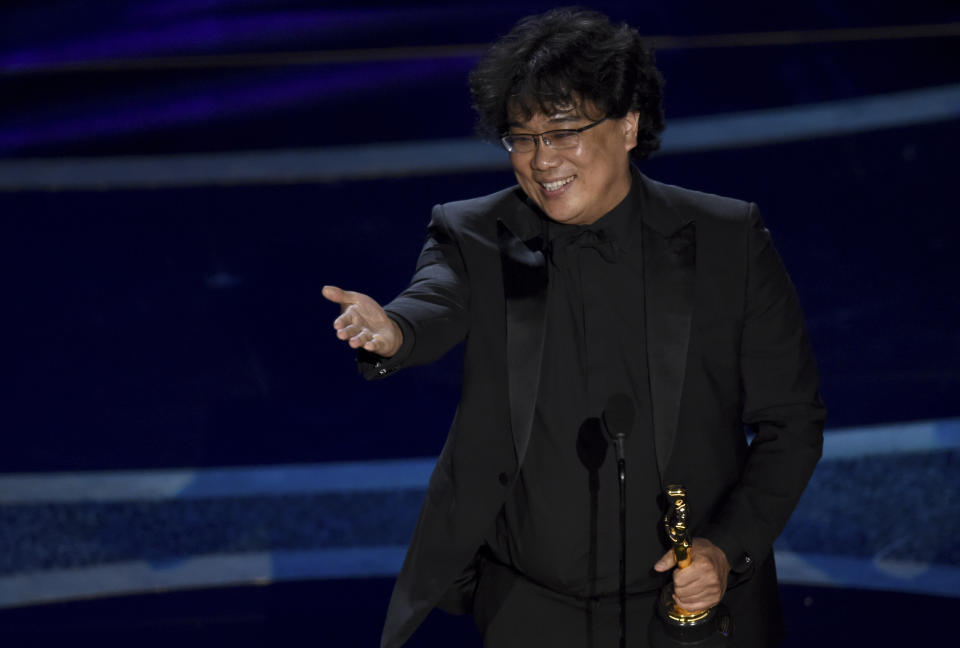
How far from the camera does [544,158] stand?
5.63 feet

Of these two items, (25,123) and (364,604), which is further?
(25,123)

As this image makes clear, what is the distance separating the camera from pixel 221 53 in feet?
12.5

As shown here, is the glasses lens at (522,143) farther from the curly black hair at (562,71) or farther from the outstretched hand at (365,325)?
the outstretched hand at (365,325)

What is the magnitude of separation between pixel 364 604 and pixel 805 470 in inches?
79.0

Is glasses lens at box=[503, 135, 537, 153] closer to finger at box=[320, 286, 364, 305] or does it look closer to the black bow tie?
the black bow tie

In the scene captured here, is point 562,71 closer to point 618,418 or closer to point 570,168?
point 570,168

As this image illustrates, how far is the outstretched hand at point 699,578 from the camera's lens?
1.53 meters

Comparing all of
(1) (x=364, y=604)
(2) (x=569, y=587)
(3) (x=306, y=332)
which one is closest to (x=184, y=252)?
(3) (x=306, y=332)

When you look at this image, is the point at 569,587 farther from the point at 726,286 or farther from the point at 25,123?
the point at 25,123

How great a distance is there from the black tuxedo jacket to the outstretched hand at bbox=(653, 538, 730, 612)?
0.22 feet

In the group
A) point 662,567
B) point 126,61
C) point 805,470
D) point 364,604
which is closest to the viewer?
point 662,567

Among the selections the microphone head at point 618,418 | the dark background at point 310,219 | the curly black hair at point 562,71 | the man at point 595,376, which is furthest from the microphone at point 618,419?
the dark background at point 310,219

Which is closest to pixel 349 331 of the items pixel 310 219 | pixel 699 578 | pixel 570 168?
pixel 570 168

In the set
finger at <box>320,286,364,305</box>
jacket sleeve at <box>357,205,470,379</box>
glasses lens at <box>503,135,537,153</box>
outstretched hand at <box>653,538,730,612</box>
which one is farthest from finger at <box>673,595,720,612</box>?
glasses lens at <box>503,135,537,153</box>
